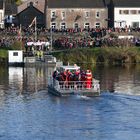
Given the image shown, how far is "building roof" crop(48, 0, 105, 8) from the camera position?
157500 millimetres

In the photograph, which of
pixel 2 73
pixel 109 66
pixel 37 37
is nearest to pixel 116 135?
pixel 2 73

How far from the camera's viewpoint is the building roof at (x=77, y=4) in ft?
517

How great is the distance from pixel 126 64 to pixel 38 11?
39.0 m

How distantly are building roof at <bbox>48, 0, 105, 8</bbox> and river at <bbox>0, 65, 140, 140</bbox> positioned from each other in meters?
64.7

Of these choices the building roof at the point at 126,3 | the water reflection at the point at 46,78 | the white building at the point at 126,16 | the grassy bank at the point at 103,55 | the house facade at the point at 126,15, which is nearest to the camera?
the water reflection at the point at 46,78

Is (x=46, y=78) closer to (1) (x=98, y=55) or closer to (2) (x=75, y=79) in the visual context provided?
(2) (x=75, y=79)

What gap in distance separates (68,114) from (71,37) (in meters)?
68.3

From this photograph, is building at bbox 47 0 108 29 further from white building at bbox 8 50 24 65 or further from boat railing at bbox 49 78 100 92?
boat railing at bbox 49 78 100 92

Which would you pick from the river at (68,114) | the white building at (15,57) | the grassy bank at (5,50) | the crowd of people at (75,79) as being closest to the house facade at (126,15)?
the grassy bank at (5,50)

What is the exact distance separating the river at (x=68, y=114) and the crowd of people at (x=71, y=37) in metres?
37.9

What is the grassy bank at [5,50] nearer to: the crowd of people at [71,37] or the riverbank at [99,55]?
the riverbank at [99,55]

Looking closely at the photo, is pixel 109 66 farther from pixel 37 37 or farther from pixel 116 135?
pixel 116 135

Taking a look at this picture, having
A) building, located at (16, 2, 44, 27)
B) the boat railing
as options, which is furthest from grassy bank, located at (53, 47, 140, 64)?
the boat railing

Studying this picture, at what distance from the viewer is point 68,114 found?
69.4m
